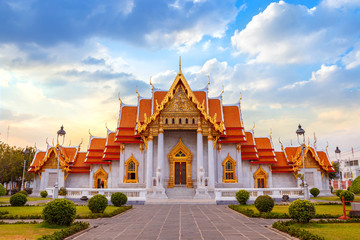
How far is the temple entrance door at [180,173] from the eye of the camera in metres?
32.5

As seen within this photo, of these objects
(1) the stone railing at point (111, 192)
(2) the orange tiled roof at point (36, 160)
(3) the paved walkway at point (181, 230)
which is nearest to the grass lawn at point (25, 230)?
(3) the paved walkway at point (181, 230)

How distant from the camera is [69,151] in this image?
40156 mm

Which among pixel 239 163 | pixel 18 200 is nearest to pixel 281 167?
pixel 239 163

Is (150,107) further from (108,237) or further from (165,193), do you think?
(108,237)

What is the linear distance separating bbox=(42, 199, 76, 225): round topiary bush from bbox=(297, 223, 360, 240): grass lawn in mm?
9195

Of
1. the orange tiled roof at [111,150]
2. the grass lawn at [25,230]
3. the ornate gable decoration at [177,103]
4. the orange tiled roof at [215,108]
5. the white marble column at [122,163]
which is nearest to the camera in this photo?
the grass lawn at [25,230]

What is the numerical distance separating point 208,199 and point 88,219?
1415 cm

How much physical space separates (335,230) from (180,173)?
2205cm

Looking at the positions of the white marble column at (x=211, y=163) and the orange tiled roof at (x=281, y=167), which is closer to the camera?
the white marble column at (x=211, y=163)

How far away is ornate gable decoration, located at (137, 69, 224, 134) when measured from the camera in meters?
31.2

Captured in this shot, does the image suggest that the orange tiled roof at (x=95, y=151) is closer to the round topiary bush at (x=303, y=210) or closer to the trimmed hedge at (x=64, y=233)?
the trimmed hedge at (x=64, y=233)

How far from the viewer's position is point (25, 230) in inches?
456

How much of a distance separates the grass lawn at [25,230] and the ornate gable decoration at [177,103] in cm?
1915

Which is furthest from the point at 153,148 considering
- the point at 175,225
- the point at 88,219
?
the point at 175,225
